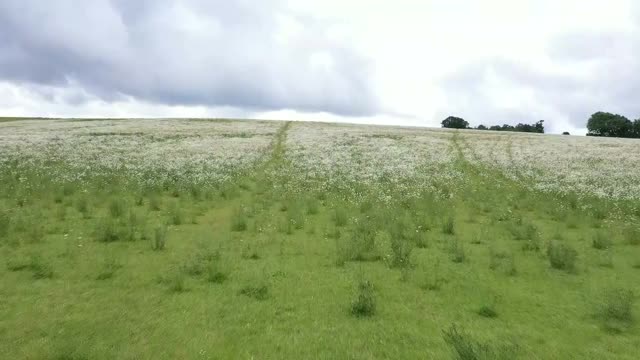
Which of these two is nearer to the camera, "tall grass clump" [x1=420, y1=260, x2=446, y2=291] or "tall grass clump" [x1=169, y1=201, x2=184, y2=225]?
"tall grass clump" [x1=420, y1=260, x2=446, y2=291]

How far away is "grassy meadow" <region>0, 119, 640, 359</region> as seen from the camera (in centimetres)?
973

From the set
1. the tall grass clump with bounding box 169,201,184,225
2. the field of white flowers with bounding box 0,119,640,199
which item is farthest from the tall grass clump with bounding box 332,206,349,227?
the field of white flowers with bounding box 0,119,640,199

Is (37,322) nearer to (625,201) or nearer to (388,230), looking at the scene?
(388,230)

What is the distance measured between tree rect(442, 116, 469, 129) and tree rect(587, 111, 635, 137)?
27.8 metres

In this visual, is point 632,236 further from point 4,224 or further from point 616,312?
point 4,224

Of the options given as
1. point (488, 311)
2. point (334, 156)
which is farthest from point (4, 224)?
point (334, 156)

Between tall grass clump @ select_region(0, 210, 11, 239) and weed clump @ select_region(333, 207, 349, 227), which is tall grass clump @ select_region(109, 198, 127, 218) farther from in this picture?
weed clump @ select_region(333, 207, 349, 227)

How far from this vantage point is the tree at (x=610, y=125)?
117000 millimetres

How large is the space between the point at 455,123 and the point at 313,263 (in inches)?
4815

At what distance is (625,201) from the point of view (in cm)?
2472

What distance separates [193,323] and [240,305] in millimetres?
1284

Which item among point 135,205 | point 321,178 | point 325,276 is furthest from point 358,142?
point 325,276

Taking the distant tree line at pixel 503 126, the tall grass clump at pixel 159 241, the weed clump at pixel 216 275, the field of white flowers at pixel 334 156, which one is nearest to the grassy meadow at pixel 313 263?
the weed clump at pixel 216 275

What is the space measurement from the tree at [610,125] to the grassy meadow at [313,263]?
97.1 metres
